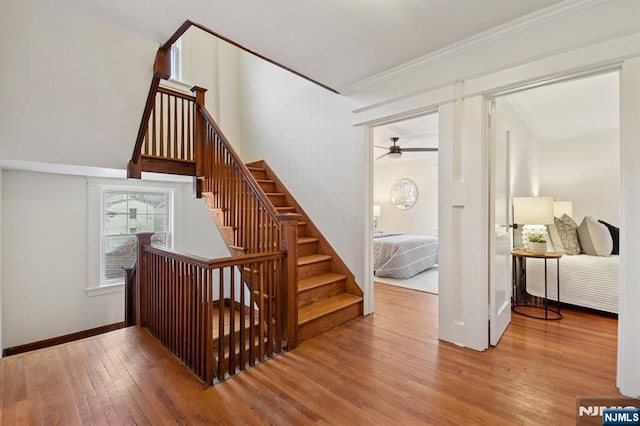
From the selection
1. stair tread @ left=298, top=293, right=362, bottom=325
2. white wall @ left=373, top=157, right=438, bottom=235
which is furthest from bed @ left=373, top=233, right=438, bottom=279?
white wall @ left=373, top=157, right=438, bottom=235

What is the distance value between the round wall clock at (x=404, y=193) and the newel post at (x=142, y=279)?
6227 mm

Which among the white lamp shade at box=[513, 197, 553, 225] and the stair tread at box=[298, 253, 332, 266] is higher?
the white lamp shade at box=[513, 197, 553, 225]

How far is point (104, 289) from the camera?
414 cm

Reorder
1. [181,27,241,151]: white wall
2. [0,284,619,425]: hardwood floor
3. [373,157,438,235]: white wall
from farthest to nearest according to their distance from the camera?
[373,157,438,235]: white wall
[181,27,241,151]: white wall
[0,284,619,425]: hardwood floor

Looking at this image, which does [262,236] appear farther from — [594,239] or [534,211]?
[594,239]

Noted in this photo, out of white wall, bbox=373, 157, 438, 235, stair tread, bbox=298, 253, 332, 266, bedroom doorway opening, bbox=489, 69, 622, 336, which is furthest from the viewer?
white wall, bbox=373, 157, 438, 235

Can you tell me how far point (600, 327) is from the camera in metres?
2.73

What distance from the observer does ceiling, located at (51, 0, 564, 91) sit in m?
1.88

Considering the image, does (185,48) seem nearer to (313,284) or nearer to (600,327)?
(313,284)

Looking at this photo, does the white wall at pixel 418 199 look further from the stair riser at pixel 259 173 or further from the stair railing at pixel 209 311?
the stair railing at pixel 209 311

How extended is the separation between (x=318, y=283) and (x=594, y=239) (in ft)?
10.5

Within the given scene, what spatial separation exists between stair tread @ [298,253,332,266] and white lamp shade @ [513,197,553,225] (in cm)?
231

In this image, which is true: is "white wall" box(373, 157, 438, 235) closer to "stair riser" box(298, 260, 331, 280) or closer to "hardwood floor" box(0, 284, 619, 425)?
"stair riser" box(298, 260, 331, 280)

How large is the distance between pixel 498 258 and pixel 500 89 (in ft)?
4.47
